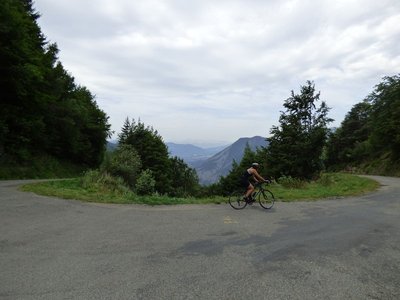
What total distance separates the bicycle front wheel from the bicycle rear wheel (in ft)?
2.28

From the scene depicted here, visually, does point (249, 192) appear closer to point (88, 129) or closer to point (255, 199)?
point (255, 199)

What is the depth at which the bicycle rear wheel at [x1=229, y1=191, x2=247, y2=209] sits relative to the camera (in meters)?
13.7

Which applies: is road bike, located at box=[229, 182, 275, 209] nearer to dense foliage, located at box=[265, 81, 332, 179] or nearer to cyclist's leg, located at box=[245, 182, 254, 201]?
cyclist's leg, located at box=[245, 182, 254, 201]

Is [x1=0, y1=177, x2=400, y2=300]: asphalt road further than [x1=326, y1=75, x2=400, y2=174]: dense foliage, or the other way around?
[x1=326, y1=75, x2=400, y2=174]: dense foliage

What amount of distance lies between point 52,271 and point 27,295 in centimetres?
99

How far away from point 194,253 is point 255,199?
7250mm

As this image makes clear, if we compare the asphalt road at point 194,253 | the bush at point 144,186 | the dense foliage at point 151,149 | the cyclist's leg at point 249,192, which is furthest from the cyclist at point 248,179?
the dense foliage at point 151,149

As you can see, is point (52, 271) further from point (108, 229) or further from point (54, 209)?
point (54, 209)

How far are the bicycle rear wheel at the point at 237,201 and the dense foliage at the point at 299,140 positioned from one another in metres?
25.1

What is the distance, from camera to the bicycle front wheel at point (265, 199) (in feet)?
44.7

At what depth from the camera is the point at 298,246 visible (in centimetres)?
800

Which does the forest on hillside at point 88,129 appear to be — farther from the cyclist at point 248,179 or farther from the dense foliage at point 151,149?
the cyclist at point 248,179

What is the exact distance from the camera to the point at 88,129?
55281 millimetres

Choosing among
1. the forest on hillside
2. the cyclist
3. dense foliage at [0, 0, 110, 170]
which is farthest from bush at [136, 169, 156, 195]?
dense foliage at [0, 0, 110, 170]
